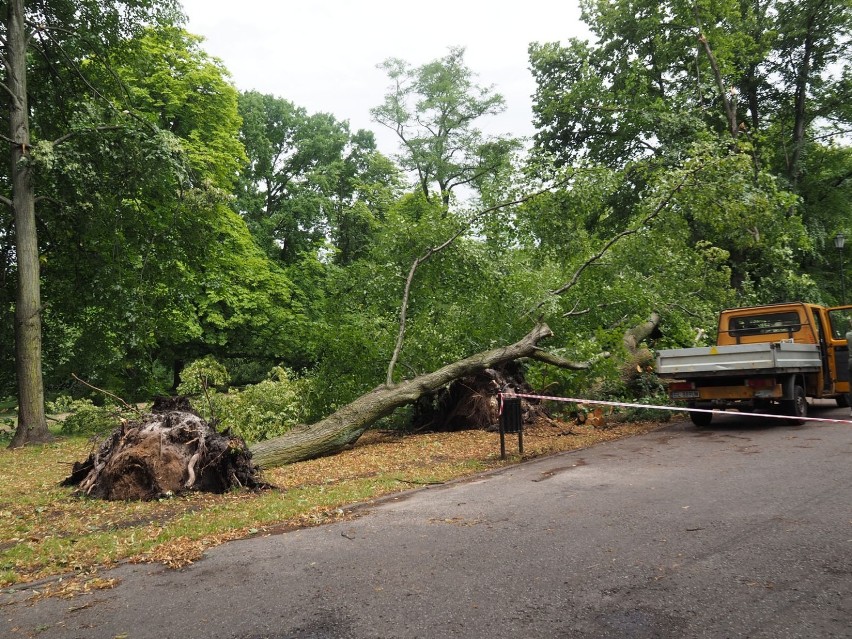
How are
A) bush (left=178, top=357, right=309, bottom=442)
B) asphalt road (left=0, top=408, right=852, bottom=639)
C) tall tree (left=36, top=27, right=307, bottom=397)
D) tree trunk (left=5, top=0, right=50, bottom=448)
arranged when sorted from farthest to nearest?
tall tree (left=36, top=27, right=307, bottom=397), tree trunk (left=5, top=0, right=50, bottom=448), bush (left=178, top=357, right=309, bottom=442), asphalt road (left=0, top=408, right=852, bottom=639)

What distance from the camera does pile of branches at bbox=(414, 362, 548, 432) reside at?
11.6 metres

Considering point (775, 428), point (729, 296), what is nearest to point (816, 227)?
point (729, 296)

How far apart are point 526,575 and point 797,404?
356 inches

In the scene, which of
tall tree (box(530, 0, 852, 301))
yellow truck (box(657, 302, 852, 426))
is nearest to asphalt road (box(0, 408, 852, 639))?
yellow truck (box(657, 302, 852, 426))

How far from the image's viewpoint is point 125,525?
575cm

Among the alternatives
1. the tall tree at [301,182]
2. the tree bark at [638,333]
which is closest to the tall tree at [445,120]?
the tall tree at [301,182]

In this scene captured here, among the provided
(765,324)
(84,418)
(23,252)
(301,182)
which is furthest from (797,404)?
(301,182)

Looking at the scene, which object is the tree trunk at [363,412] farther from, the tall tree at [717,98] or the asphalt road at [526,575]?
the tall tree at [717,98]

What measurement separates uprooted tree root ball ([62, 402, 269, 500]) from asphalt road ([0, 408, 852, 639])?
6.87 feet

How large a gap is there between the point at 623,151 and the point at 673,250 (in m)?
9.67

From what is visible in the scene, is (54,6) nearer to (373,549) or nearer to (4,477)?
(4,477)

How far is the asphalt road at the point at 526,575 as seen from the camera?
322 centimetres

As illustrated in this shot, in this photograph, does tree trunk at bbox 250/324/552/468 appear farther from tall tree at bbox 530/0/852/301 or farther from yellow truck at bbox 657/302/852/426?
tall tree at bbox 530/0/852/301

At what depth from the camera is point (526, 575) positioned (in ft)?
12.7
